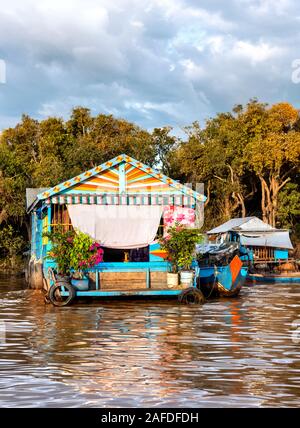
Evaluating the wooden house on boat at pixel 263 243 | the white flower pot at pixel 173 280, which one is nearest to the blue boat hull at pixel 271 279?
the wooden house on boat at pixel 263 243

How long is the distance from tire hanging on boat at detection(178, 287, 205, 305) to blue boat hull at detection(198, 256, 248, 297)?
233 cm

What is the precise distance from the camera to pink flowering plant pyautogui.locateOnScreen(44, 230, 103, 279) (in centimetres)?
1811

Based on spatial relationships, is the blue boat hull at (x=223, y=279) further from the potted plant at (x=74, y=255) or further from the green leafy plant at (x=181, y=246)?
the potted plant at (x=74, y=255)

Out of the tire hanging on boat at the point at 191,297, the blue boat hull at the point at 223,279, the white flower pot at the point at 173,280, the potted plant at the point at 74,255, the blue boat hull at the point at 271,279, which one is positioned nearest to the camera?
the potted plant at the point at 74,255

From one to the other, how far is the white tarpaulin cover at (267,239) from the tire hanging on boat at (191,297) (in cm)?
1634

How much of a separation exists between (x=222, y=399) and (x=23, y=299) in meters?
13.4

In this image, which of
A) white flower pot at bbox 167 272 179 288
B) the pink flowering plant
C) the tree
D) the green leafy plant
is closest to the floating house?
the tree

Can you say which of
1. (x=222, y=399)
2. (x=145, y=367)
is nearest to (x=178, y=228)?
(x=145, y=367)

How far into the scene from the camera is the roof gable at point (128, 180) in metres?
19.6

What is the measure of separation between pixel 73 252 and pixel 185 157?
24.7 metres

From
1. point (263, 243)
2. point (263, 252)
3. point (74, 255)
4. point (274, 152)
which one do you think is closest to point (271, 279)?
point (263, 243)

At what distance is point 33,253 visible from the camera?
82.0 feet

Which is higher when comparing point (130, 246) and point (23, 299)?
point (130, 246)
